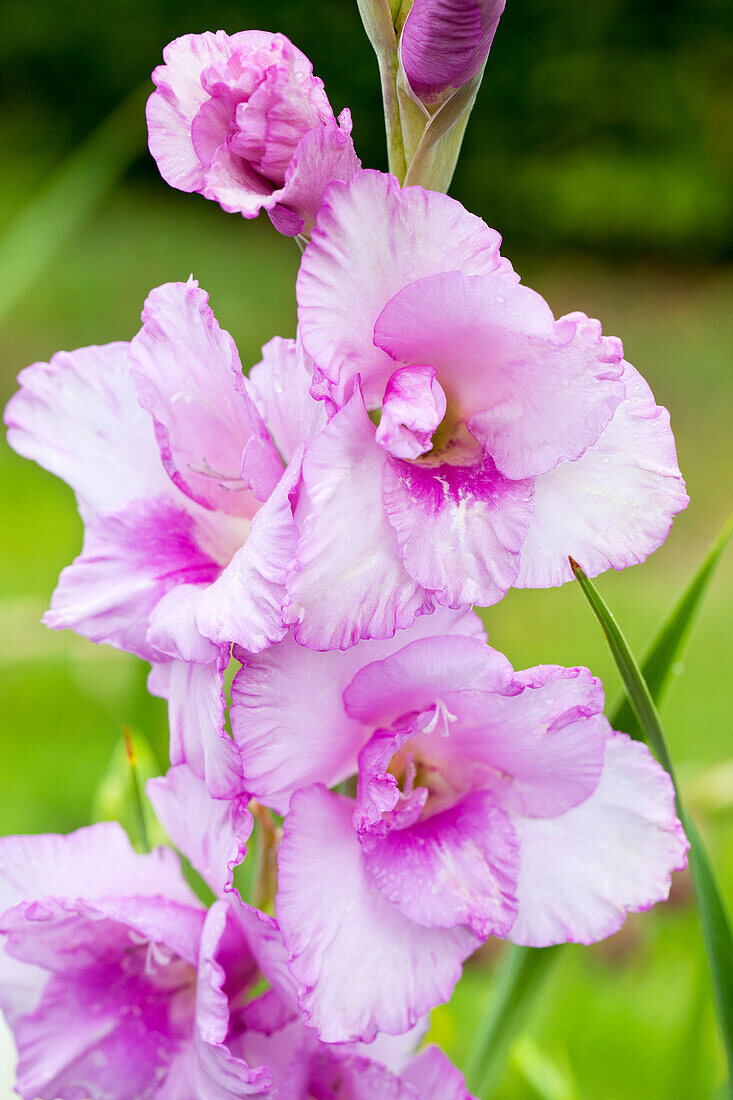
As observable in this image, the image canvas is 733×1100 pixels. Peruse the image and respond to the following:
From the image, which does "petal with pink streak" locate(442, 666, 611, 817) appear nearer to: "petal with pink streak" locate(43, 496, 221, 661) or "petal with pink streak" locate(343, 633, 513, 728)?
"petal with pink streak" locate(343, 633, 513, 728)

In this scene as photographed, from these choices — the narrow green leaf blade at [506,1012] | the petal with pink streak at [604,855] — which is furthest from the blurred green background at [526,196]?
the petal with pink streak at [604,855]

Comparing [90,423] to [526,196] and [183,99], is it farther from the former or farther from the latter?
[526,196]

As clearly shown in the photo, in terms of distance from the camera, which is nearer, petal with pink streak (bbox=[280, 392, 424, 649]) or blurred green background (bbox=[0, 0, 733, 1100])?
petal with pink streak (bbox=[280, 392, 424, 649])

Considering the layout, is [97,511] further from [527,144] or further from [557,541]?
[527,144]

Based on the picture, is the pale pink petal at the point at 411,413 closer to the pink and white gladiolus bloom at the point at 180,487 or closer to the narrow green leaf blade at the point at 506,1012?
the pink and white gladiolus bloom at the point at 180,487

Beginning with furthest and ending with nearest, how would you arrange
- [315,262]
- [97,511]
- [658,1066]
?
[658,1066], [97,511], [315,262]

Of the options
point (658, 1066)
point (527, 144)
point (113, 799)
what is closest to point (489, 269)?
point (113, 799)

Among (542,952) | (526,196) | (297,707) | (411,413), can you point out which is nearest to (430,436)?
(411,413)

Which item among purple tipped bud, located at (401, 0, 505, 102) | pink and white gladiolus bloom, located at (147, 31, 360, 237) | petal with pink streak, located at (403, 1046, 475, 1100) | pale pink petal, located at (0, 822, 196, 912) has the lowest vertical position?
pale pink petal, located at (0, 822, 196, 912)

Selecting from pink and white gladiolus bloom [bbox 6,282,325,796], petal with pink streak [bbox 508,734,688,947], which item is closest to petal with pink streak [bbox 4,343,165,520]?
pink and white gladiolus bloom [bbox 6,282,325,796]
